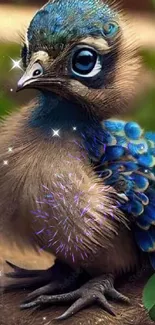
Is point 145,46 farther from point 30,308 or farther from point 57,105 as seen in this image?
point 30,308

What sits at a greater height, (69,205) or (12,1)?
(12,1)

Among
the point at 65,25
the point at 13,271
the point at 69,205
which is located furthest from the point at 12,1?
the point at 13,271

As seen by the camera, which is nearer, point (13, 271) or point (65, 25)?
point (65, 25)

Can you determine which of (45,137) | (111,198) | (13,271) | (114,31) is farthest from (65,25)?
(13,271)

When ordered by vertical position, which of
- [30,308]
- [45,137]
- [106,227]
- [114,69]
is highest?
[114,69]

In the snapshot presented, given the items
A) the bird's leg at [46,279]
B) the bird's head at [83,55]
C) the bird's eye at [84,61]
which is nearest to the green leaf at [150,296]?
the bird's leg at [46,279]

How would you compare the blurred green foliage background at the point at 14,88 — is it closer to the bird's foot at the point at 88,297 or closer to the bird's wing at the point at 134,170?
the bird's wing at the point at 134,170

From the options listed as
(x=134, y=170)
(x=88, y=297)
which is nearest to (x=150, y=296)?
(x=88, y=297)
